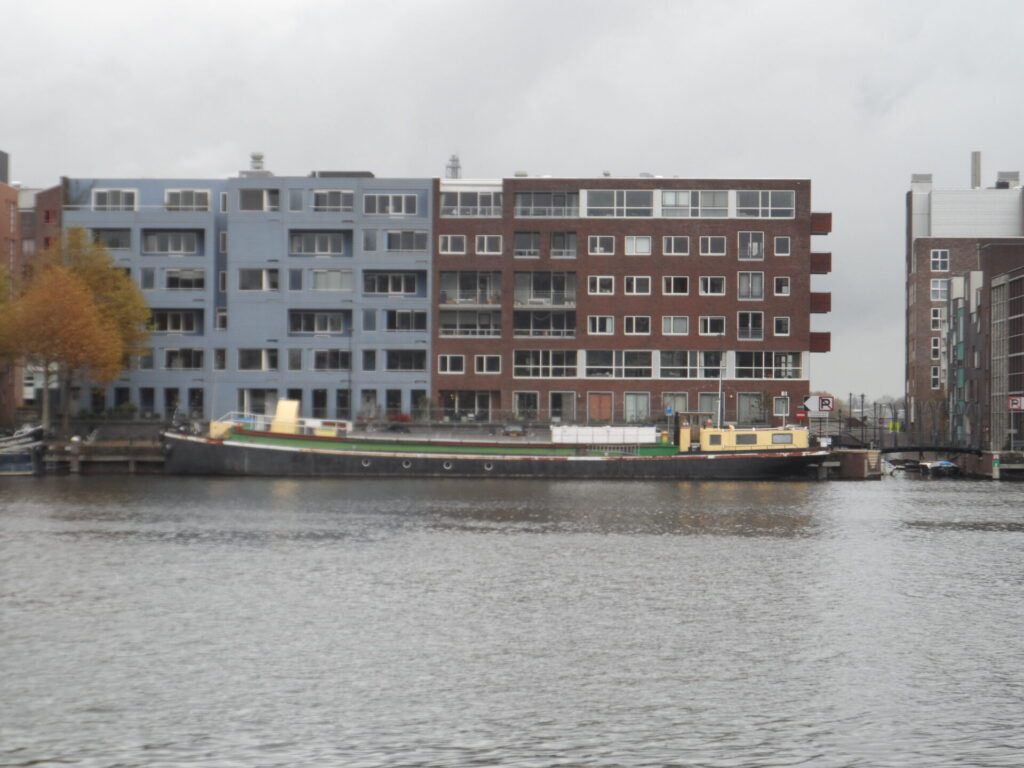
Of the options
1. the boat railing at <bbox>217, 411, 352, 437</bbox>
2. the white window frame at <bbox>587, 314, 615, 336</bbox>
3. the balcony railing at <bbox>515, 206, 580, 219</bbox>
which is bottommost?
the boat railing at <bbox>217, 411, 352, 437</bbox>

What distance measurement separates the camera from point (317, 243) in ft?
431

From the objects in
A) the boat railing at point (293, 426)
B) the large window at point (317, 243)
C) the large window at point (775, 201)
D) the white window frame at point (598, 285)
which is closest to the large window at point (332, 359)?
the large window at point (317, 243)

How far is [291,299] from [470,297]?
16495mm

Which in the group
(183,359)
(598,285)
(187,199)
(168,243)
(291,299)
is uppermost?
(187,199)

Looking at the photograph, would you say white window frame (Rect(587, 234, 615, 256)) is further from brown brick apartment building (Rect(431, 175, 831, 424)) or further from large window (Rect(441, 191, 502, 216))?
large window (Rect(441, 191, 502, 216))

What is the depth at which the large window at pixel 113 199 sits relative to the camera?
13350 centimetres

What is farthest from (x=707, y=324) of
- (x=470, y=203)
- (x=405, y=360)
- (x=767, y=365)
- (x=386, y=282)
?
(x=386, y=282)

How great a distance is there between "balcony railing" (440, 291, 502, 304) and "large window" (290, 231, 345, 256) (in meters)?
10.5

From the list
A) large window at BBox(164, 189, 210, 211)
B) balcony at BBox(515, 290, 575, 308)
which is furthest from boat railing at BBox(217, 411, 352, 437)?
large window at BBox(164, 189, 210, 211)

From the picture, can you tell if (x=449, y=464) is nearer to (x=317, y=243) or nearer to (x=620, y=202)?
(x=317, y=243)

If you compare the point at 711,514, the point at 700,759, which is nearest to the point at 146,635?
the point at 700,759

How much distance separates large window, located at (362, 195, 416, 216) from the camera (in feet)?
431

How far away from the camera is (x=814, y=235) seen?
13112 cm

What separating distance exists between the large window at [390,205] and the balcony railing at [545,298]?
12.8 m
